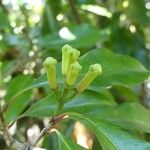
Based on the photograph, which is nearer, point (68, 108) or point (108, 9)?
Answer: point (68, 108)

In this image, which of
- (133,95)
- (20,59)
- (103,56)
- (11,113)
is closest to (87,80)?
(103,56)

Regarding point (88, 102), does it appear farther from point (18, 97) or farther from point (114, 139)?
point (18, 97)

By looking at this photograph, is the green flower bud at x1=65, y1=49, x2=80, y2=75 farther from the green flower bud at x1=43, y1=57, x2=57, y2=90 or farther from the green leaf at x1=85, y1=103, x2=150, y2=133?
the green leaf at x1=85, y1=103, x2=150, y2=133

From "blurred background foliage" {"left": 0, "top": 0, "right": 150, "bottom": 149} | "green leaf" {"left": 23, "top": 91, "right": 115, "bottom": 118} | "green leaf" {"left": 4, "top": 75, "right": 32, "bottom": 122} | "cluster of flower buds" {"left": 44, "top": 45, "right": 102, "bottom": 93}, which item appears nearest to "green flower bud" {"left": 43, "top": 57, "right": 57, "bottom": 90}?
"cluster of flower buds" {"left": 44, "top": 45, "right": 102, "bottom": 93}

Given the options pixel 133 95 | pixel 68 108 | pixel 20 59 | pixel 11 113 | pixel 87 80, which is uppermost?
pixel 87 80

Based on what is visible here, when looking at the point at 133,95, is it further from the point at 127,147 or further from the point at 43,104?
the point at 127,147
